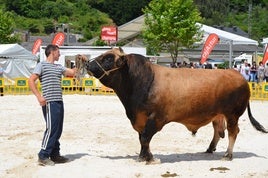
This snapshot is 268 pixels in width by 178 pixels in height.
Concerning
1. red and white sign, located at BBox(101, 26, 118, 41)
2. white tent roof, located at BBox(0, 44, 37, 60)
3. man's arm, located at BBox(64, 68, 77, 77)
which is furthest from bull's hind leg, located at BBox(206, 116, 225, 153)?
red and white sign, located at BBox(101, 26, 118, 41)

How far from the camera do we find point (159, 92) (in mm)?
9367

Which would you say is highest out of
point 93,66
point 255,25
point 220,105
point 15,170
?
point 255,25

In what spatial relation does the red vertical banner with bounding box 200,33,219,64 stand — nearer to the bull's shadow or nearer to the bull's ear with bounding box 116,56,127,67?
the bull's shadow

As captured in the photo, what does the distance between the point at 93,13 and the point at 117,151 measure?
14101 cm

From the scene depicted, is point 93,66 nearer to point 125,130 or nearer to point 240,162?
point 240,162

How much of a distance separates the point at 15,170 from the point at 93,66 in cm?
225

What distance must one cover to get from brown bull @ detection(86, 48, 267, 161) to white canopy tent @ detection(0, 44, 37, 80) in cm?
2773

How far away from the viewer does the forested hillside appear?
135250mm

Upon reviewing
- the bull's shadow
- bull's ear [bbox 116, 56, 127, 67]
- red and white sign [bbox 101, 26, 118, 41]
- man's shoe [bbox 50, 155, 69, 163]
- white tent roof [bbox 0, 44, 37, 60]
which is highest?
red and white sign [bbox 101, 26, 118, 41]

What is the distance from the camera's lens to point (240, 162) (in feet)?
31.9

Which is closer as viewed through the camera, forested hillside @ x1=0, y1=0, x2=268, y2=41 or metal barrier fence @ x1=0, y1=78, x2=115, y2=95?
metal barrier fence @ x1=0, y1=78, x2=115, y2=95

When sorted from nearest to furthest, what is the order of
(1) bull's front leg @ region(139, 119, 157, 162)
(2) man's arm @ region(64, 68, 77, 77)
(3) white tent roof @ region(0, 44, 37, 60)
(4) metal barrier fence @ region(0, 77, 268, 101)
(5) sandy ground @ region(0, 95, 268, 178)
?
(5) sandy ground @ region(0, 95, 268, 178) → (1) bull's front leg @ region(139, 119, 157, 162) → (2) man's arm @ region(64, 68, 77, 77) → (4) metal barrier fence @ region(0, 77, 268, 101) → (3) white tent roof @ region(0, 44, 37, 60)

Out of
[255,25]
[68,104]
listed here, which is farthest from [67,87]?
[255,25]

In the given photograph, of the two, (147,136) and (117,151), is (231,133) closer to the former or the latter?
(147,136)
